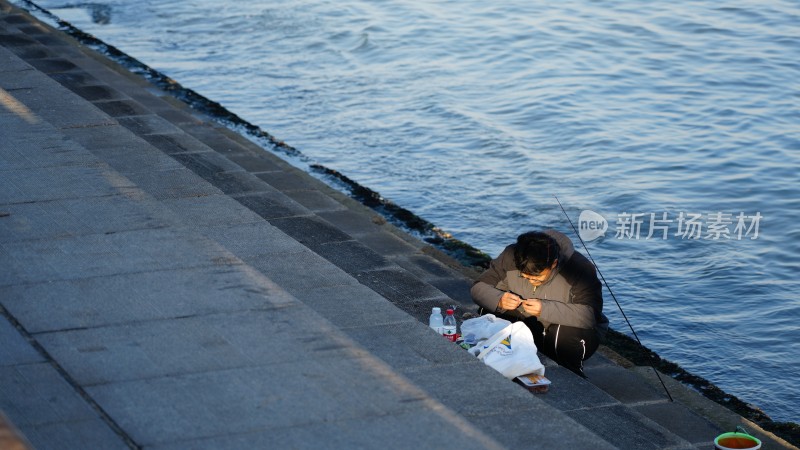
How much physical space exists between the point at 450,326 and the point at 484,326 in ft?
1.03

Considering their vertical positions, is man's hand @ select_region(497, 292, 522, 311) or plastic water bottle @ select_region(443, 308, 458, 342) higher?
man's hand @ select_region(497, 292, 522, 311)

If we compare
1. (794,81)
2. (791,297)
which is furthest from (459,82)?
(791,297)

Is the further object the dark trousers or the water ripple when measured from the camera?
the water ripple

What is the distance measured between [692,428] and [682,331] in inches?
89.3

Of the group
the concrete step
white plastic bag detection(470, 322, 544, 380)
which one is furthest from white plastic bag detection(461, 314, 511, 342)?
the concrete step

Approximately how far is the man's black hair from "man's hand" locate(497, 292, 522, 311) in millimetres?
198

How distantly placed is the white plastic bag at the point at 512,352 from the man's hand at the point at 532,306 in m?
0.25

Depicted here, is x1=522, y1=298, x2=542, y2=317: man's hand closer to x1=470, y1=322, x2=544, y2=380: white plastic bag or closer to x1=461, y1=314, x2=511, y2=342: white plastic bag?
x1=461, y1=314, x2=511, y2=342: white plastic bag

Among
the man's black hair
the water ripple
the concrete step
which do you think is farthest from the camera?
the water ripple

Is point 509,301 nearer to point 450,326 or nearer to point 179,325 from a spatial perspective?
point 450,326

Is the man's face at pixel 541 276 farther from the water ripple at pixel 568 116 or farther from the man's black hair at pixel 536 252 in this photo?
the water ripple at pixel 568 116

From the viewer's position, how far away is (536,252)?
Result: 568 centimetres

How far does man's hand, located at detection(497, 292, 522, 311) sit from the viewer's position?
232 inches

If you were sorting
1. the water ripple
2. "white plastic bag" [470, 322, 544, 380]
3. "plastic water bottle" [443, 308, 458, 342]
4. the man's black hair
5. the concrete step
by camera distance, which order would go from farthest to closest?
the water ripple < "plastic water bottle" [443, 308, 458, 342] < the man's black hair < "white plastic bag" [470, 322, 544, 380] < the concrete step
